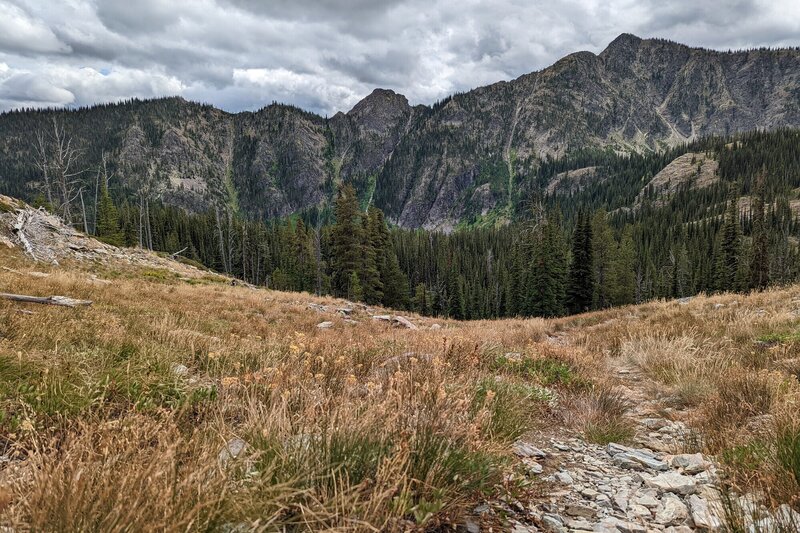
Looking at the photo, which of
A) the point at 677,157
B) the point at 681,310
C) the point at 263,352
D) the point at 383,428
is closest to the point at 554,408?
the point at 383,428

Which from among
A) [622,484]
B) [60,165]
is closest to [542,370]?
[622,484]

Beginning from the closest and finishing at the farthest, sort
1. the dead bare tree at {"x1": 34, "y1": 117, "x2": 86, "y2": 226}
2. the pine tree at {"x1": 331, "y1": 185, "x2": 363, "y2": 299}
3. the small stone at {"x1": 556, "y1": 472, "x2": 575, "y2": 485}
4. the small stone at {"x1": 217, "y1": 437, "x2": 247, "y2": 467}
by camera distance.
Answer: the small stone at {"x1": 217, "y1": 437, "x2": 247, "y2": 467} → the small stone at {"x1": 556, "y1": 472, "x2": 575, "y2": 485} → the dead bare tree at {"x1": 34, "y1": 117, "x2": 86, "y2": 226} → the pine tree at {"x1": 331, "y1": 185, "x2": 363, "y2": 299}

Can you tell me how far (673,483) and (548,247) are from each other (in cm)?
5423

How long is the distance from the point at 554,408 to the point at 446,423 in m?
3.26

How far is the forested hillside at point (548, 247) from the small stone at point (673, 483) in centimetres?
3743

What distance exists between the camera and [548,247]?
5419cm

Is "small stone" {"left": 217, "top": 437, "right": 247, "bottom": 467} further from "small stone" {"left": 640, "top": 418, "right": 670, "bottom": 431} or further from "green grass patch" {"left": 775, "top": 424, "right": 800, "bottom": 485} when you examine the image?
"small stone" {"left": 640, "top": 418, "right": 670, "bottom": 431}

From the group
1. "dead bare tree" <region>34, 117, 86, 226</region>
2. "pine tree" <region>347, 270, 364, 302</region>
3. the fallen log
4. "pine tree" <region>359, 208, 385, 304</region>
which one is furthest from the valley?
"pine tree" <region>359, 208, 385, 304</region>

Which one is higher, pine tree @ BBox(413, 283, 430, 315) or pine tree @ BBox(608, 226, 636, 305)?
pine tree @ BBox(608, 226, 636, 305)

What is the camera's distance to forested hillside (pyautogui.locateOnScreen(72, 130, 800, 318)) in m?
54.1

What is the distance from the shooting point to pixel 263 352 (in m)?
5.59

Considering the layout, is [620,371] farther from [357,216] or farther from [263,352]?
[357,216]

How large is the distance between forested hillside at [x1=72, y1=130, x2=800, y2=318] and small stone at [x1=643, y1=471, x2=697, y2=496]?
37428 mm

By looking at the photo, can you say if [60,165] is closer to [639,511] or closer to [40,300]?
[40,300]
